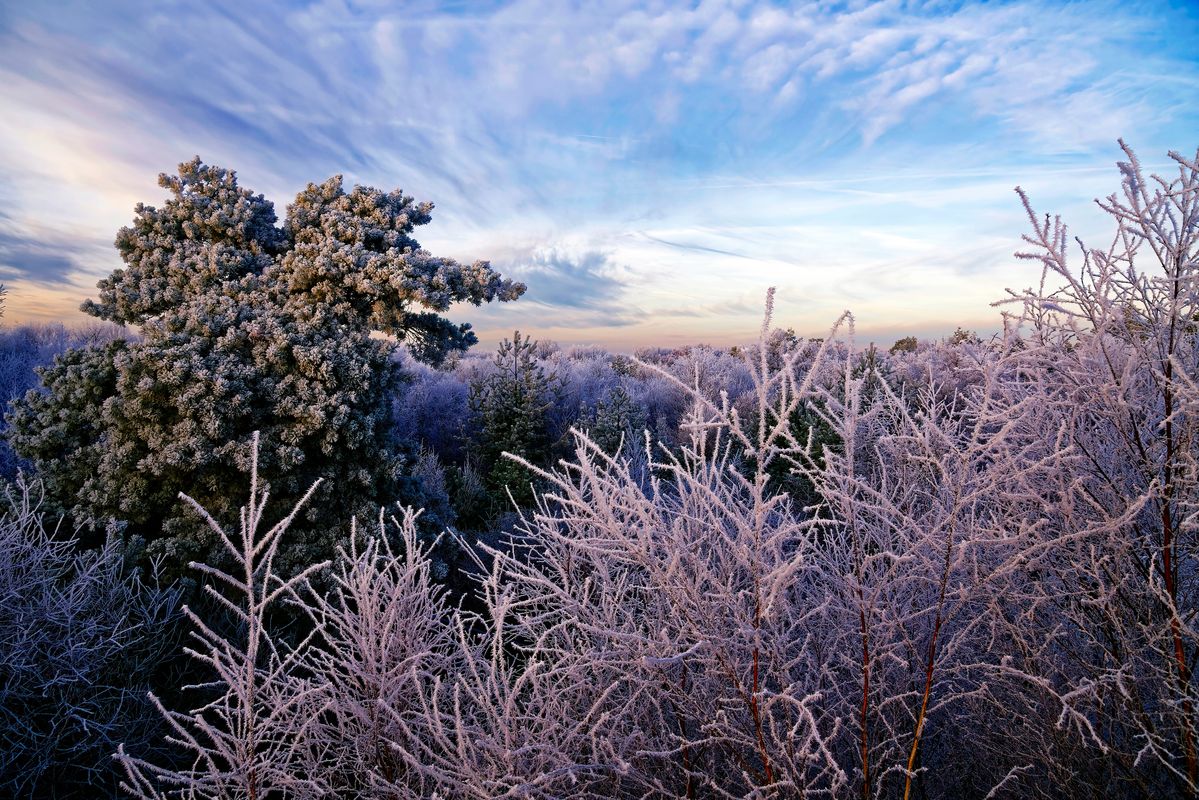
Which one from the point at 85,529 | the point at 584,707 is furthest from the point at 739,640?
the point at 85,529

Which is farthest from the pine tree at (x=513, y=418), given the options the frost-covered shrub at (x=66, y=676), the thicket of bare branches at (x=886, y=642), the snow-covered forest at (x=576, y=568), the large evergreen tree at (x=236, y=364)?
the thicket of bare branches at (x=886, y=642)

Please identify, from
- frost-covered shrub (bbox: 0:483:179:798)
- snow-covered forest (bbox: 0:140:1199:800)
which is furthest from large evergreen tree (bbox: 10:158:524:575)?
frost-covered shrub (bbox: 0:483:179:798)

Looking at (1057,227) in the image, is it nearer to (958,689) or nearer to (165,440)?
(958,689)

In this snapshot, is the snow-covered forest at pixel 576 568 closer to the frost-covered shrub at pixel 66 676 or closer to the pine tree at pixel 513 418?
the frost-covered shrub at pixel 66 676

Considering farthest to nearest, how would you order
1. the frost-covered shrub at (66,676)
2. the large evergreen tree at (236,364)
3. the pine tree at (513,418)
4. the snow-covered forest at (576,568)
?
the pine tree at (513,418) → the large evergreen tree at (236,364) → the frost-covered shrub at (66,676) → the snow-covered forest at (576,568)

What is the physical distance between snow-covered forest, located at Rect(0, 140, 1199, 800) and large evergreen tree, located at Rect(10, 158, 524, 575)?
0.03 metres

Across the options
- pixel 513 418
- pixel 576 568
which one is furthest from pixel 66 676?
pixel 513 418

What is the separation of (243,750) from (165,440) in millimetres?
3902

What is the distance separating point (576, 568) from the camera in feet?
10.8

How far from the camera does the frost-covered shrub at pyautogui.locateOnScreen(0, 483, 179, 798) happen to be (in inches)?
144

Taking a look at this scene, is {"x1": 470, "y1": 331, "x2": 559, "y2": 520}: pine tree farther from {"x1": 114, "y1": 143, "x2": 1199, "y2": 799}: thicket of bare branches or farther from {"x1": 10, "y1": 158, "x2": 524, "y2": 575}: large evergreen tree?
{"x1": 114, "y1": 143, "x2": 1199, "y2": 799}: thicket of bare branches

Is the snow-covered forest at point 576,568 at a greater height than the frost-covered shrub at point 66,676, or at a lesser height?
greater

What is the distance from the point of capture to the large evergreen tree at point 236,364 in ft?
17.2

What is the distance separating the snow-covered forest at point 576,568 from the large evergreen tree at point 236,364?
3cm
